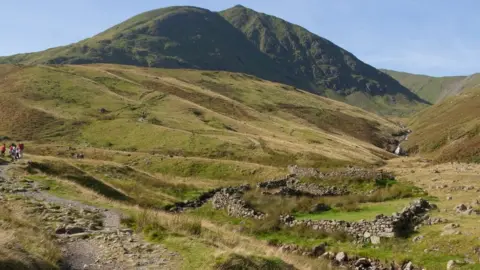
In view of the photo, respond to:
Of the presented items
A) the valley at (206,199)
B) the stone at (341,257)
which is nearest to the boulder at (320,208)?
the valley at (206,199)

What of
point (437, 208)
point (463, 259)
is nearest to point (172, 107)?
point (437, 208)

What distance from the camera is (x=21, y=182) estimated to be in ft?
102

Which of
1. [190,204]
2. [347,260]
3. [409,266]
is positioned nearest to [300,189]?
[190,204]

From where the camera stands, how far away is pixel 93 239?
1692 centimetres

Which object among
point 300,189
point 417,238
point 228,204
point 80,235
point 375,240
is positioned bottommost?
point 228,204

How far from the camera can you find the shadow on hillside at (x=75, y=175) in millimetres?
38438

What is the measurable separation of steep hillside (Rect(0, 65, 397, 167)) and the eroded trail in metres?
50.0

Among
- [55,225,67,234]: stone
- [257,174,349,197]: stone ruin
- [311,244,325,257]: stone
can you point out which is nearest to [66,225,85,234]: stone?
[55,225,67,234]: stone

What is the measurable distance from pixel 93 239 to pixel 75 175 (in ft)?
84.4

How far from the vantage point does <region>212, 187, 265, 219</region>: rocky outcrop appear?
33459 mm

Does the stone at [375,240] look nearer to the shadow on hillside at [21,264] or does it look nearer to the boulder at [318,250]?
the boulder at [318,250]

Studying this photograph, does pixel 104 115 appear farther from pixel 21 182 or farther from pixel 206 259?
pixel 206 259

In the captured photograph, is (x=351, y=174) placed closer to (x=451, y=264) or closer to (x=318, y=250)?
(x=318, y=250)

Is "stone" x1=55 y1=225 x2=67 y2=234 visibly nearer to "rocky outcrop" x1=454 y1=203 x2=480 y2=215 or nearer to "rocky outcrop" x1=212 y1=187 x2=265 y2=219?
"rocky outcrop" x1=212 y1=187 x2=265 y2=219
